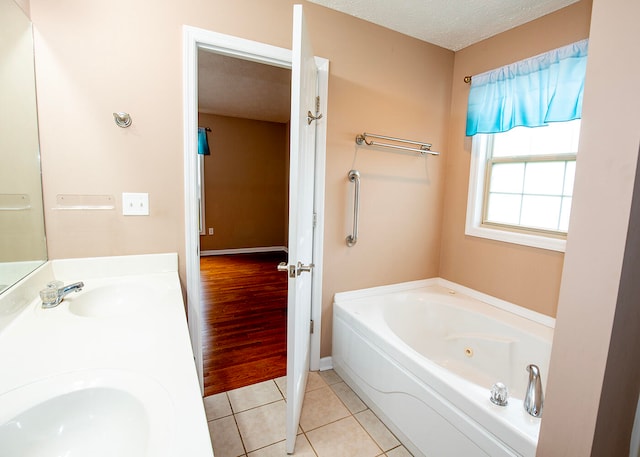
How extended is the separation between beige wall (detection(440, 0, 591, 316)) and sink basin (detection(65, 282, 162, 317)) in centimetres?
215

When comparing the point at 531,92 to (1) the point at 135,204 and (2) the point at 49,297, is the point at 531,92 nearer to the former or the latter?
(1) the point at 135,204

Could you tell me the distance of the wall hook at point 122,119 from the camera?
4.82 ft

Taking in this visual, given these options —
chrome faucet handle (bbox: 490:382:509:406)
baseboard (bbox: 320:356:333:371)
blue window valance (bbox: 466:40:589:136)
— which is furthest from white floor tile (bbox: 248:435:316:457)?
blue window valance (bbox: 466:40:589:136)

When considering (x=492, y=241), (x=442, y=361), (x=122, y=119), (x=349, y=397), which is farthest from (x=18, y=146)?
(x=492, y=241)

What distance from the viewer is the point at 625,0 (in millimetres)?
711

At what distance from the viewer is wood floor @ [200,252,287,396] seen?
2.17 metres

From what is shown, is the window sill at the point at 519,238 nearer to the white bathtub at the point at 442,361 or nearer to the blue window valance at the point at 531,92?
the white bathtub at the point at 442,361

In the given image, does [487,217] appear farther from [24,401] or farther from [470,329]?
[24,401]

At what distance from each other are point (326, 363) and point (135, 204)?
1.64 meters

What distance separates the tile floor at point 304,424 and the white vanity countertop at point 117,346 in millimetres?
866

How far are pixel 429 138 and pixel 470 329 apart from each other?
4.76 feet

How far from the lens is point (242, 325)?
287 centimetres

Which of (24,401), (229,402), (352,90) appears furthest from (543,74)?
(229,402)

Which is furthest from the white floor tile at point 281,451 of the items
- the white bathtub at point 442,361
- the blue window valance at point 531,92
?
the blue window valance at point 531,92
